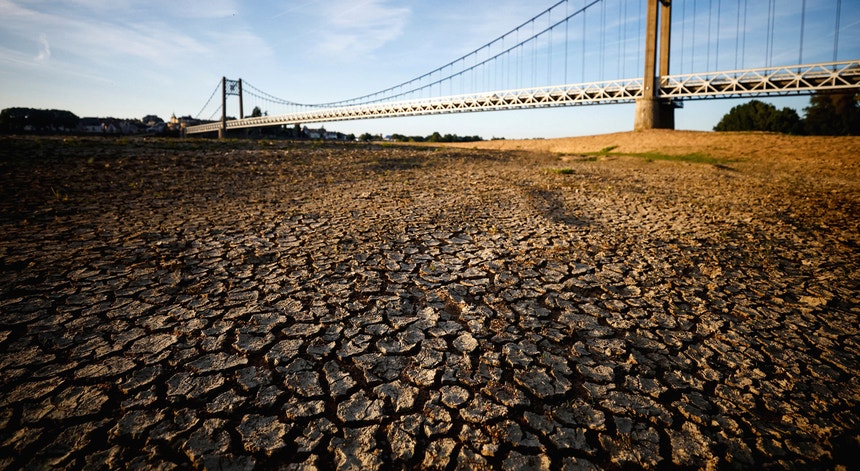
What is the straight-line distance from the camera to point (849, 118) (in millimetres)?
34781

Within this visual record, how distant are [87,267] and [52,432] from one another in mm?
2301

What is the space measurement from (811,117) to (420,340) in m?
55.5

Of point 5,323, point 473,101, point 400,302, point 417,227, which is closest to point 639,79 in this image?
point 473,101

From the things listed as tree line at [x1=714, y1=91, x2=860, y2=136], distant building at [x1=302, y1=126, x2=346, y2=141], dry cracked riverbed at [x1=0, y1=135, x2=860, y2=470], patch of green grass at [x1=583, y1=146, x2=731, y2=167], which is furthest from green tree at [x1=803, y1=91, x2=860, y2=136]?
distant building at [x1=302, y1=126, x2=346, y2=141]

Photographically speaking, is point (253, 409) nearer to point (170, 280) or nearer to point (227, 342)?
point (227, 342)

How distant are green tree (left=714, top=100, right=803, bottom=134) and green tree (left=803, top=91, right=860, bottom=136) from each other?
3.00 m

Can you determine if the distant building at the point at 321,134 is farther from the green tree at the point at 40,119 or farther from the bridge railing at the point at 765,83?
the bridge railing at the point at 765,83

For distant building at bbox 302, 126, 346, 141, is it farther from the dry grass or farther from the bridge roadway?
the dry grass

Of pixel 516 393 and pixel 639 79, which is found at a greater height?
pixel 639 79

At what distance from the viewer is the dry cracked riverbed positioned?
1.63m

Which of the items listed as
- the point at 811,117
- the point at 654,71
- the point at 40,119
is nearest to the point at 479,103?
the point at 654,71

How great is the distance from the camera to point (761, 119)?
150 ft

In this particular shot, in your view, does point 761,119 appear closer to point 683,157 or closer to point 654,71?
point 654,71

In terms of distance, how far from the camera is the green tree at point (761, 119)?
142 feet
